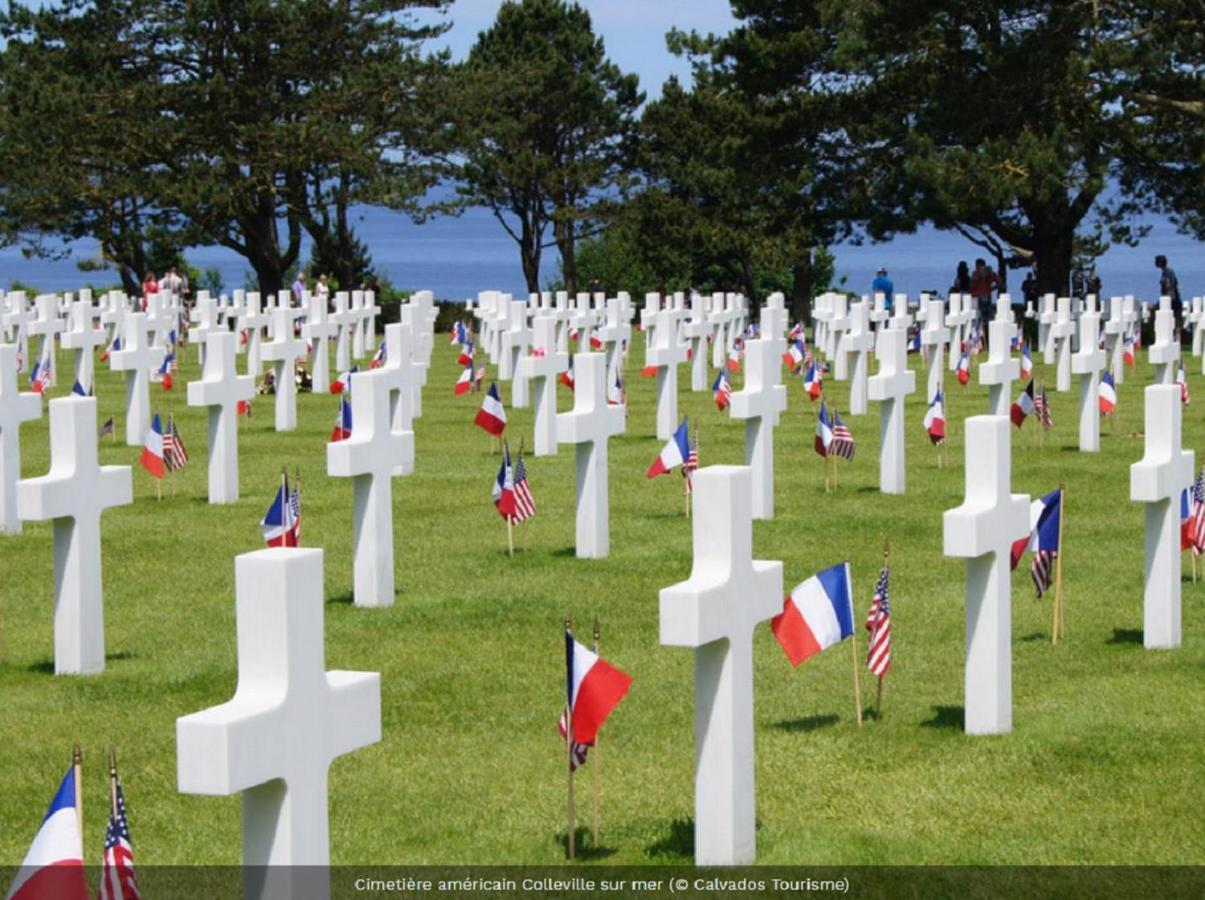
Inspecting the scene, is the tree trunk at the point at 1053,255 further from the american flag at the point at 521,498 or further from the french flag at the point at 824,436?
the american flag at the point at 521,498

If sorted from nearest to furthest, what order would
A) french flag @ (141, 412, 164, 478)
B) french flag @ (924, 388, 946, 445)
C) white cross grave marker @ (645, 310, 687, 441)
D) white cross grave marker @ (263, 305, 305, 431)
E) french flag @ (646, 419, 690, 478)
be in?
french flag @ (646, 419, 690, 478) → french flag @ (141, 412, 164, 478) → french flag @ (924, 388, 946, 445) → white cross grave marker @ (645, 310, 687, 441) → white cross grave marker @ (263, 305, 305, 431)

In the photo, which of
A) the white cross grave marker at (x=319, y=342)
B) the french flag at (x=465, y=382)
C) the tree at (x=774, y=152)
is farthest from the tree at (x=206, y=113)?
the french flag at (x=465, y=382)

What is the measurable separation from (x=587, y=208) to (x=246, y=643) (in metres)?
58.1

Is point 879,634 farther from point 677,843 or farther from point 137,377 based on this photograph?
point 137,377

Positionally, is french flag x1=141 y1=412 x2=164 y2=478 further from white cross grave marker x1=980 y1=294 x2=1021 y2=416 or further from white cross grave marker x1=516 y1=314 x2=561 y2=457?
white cross grave marker x1=980 y1=294 x2=1021 y2=416

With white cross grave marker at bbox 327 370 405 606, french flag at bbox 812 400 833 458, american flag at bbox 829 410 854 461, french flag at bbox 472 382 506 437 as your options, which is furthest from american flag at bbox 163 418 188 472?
american flag at bbox 829 410 854 461

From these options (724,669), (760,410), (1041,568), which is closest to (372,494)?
(1041,568)

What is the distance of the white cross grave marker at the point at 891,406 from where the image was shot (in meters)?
18.2

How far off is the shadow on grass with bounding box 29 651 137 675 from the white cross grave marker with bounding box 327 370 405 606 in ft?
5.59

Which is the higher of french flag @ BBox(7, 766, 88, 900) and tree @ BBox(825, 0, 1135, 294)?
tree @ BBox(825, 0, 1135, 294)

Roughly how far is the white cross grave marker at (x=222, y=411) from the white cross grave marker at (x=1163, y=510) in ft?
28.4

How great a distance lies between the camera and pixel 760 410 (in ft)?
54.7

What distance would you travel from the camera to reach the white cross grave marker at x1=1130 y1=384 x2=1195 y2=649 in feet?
37.2

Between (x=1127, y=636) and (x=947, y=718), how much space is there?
220 cm
